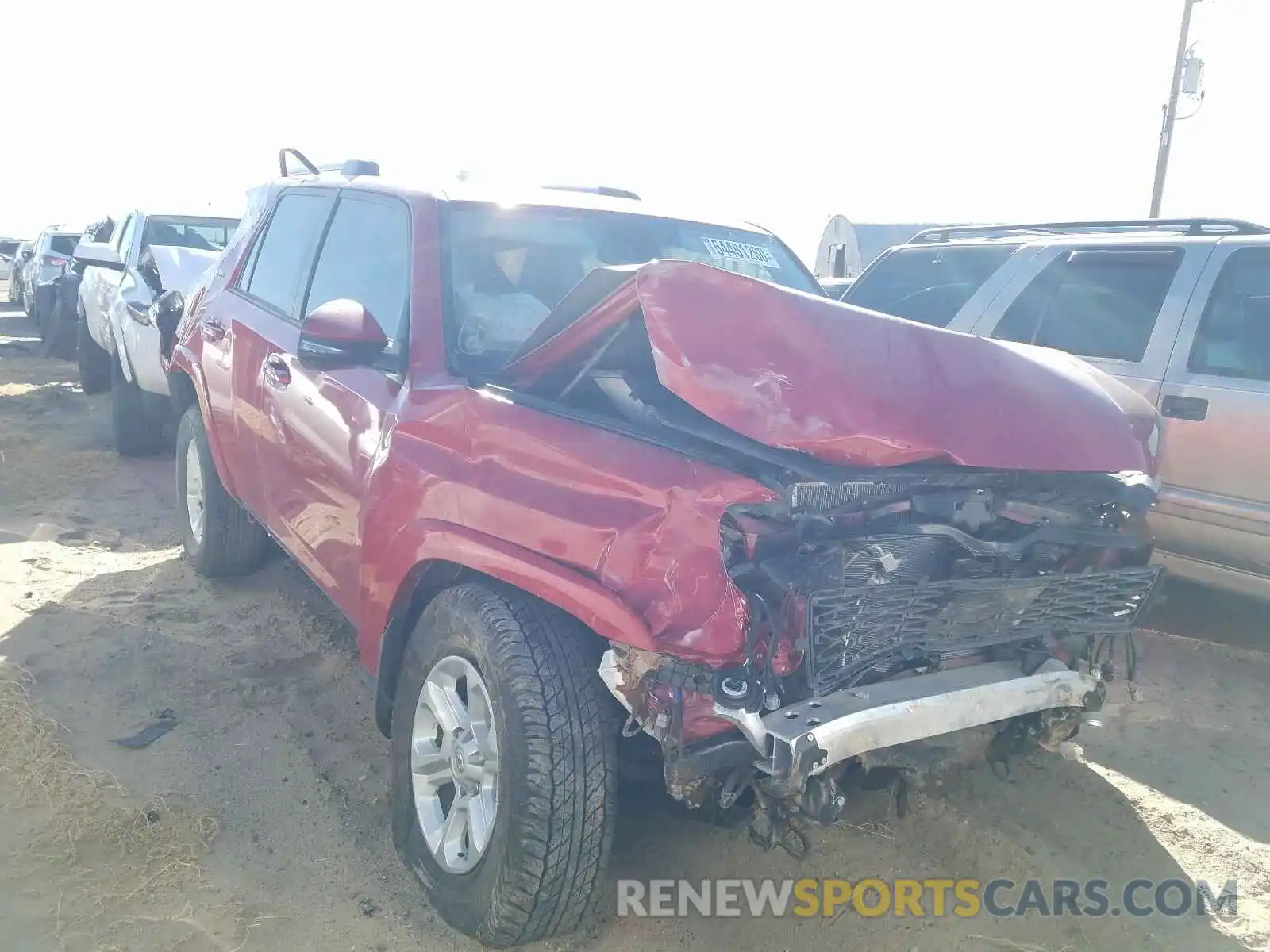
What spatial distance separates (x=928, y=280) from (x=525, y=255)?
3426mm

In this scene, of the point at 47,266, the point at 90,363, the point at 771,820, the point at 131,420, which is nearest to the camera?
the point at 771,820

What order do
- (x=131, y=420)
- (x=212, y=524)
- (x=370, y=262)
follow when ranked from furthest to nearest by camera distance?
(x=131, y=420) < (x=212, y=524) < (x=370, y=262)

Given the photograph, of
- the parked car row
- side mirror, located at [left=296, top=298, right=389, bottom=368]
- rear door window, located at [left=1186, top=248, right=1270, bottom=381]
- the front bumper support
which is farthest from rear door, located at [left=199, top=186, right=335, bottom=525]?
rear door window, located at [left=1186, top=248, right=1270, bottom=381]

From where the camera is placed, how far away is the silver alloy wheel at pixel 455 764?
7.98 ft

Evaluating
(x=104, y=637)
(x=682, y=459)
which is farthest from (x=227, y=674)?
(x=682, y=459)

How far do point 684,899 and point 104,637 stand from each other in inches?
114

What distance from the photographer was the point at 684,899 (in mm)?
2715

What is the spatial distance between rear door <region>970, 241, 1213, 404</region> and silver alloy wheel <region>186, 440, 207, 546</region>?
13.5 feet

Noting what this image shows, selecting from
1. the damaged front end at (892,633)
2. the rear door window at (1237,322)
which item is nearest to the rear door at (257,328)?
the damaged front end at (892,633)

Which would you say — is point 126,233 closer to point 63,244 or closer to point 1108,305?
point 63,244

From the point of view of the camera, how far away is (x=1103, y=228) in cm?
558

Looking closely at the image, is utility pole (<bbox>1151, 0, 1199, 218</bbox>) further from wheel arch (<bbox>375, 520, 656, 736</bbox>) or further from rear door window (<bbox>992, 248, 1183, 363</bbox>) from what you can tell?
wheel arch (<bbox>375, 520, 656, 736</bbox>)

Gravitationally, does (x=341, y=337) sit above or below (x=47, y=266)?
above

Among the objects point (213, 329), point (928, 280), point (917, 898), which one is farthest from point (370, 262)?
point (928, 280)
